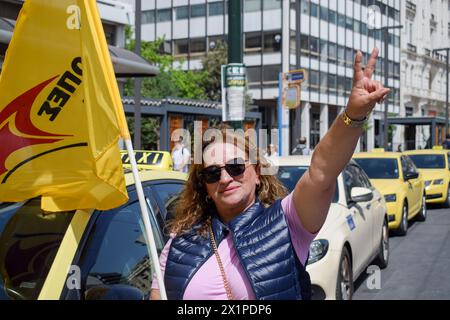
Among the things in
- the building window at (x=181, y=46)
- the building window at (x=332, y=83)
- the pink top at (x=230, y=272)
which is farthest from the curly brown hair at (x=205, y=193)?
the building window at (x=181, y=46)

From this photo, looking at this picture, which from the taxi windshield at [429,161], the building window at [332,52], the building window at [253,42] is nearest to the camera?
the taxi windshield at [429,161]

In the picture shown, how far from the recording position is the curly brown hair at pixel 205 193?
2.52 m

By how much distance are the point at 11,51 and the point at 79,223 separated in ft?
2.86

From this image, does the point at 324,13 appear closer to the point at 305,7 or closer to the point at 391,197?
the point at 305,7

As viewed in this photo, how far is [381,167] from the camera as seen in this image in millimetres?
11750

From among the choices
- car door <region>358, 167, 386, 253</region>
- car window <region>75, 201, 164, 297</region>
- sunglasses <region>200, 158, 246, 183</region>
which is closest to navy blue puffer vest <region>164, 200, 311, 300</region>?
sunglasses <region>200, 158, 246, 183</region>

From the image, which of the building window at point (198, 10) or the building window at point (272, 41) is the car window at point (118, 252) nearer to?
the building window at point (272, 41)

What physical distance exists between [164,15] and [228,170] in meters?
47.8

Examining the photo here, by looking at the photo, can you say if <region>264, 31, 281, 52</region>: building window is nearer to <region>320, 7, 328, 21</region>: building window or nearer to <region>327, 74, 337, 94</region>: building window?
<region>320, 7, 328, 21</region>: building window

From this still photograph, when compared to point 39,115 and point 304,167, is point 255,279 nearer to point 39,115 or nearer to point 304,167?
A: point 39,115

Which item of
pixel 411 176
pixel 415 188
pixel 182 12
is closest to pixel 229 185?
pixel 411 176

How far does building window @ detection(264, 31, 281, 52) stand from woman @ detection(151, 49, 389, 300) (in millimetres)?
41015

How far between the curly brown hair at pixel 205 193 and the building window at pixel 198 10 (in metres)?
44.8

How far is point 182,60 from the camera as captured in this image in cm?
4669
